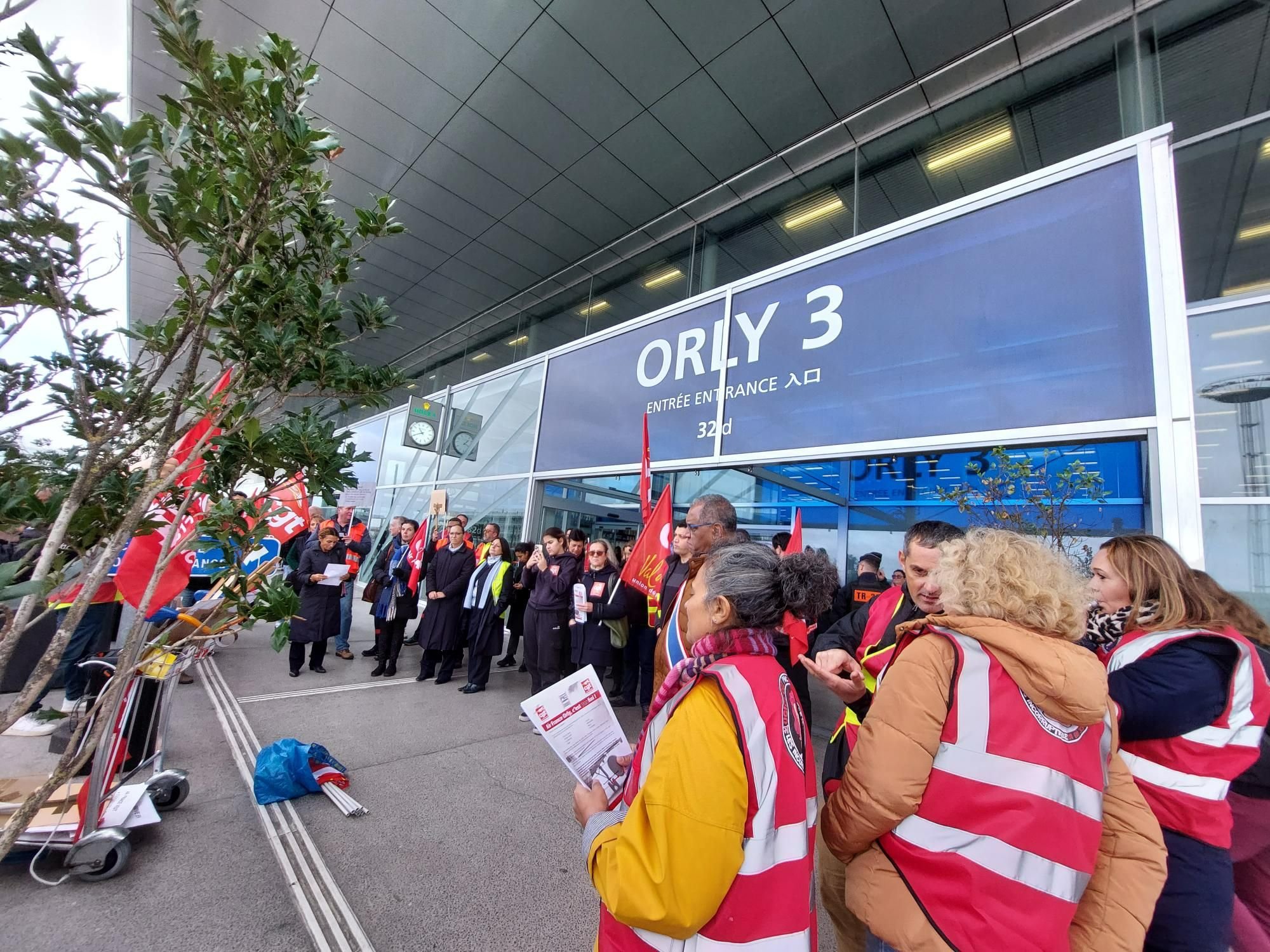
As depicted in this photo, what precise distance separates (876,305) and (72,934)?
6.27 m

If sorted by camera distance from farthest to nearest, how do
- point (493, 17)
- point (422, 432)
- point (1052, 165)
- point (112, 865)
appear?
point (422, 432)
point (493, 17)
point (1052, 165)
point (112, 865)

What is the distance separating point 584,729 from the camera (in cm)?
157

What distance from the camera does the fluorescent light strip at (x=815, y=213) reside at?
589 centimetres

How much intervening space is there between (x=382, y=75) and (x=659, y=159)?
10.6 ft

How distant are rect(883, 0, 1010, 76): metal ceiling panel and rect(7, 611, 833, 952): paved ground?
673cm

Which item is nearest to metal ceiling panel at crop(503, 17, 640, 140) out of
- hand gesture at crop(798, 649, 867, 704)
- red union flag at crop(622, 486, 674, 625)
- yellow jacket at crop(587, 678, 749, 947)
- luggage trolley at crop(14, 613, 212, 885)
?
red union flag at crop(622, 486, 674, 625)

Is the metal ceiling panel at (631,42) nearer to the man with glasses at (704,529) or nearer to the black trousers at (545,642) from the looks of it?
the man with glasses at (704,529)

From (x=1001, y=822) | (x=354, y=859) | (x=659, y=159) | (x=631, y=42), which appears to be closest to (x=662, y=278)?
(x=659, y=159)

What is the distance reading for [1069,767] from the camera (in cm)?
118

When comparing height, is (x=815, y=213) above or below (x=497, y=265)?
below

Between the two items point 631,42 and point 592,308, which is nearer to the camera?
point 631,42

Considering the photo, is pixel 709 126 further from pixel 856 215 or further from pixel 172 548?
pixel 172 548

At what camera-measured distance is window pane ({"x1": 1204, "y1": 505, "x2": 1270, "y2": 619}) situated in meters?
4.50

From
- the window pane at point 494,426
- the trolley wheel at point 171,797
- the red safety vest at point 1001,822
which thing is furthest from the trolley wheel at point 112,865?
the window pane at point 494,426
